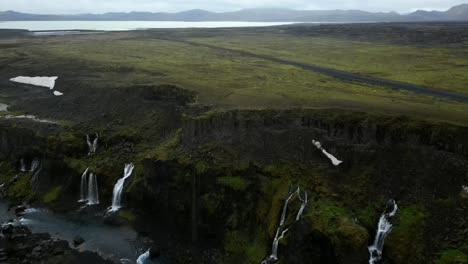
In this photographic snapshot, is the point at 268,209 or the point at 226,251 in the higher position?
the point at 268,209

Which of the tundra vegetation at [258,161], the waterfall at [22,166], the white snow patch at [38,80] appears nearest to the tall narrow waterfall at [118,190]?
the tundra vegetation at [258,161]

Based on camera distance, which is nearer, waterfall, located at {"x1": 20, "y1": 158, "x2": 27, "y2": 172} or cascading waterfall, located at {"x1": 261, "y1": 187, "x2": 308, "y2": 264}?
cascading waterfall, located at {"x1": 261, "y1": 187, "x2": 308, "y2": 264}

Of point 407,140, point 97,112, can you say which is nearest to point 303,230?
point 407,140

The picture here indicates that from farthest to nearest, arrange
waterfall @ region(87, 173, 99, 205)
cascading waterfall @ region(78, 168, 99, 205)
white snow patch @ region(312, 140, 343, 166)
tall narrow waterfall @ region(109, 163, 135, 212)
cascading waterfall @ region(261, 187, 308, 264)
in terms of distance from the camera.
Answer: cascading waterfall @ region(78, 168, 99, 205), waterfall @ region(87, 173, 99, 205), tall narrow waterfall @ region(109, 163, 135, 212), white snow patch @ region(312, 140, 343, 166), cascading waterfall @ region(261, 187, 308, 264)

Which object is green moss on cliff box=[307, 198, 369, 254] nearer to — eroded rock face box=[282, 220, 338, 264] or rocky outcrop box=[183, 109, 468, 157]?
eroded rock face box=[282, 220, 338, 264]

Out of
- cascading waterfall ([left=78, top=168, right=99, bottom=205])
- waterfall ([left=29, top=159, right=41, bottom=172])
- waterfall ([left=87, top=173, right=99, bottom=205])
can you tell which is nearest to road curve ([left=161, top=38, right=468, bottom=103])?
waterfall ([left=87, top=173, right=99, bottom=205])

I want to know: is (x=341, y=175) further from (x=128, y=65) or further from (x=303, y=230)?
(x=128, y=65)
